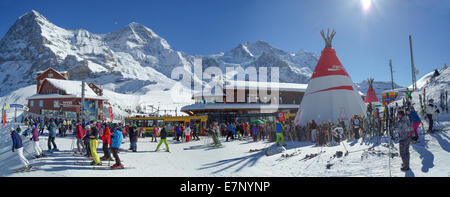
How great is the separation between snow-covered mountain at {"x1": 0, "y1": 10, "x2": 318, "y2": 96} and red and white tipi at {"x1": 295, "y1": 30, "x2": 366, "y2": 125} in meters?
68.7

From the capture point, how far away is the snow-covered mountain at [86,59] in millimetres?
94819

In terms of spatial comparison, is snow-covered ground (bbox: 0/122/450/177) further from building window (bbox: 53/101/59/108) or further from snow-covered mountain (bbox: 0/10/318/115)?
snow-covered mountain (bbox: 0/10/318/115)

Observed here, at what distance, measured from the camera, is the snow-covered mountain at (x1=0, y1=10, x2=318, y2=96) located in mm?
94819

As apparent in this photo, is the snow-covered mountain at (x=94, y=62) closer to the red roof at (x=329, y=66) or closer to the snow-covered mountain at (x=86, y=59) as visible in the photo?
the snow-covered mountain at (x=86, y=59)

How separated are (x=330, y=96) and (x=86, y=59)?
424 ft

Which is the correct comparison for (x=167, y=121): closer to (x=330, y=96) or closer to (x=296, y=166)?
(x=330, y=96)

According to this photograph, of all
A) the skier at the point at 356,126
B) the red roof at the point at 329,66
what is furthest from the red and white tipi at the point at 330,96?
the skier at the point at 356,126

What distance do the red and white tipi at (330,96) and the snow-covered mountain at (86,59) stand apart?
68715 mm

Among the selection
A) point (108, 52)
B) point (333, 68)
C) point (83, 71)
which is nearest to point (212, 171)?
point (333, 68)

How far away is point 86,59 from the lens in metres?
119

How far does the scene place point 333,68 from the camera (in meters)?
14.6

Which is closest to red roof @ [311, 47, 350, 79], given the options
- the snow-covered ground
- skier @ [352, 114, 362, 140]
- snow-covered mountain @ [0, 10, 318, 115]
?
→ skier @ [352, 114, 362, 140]
